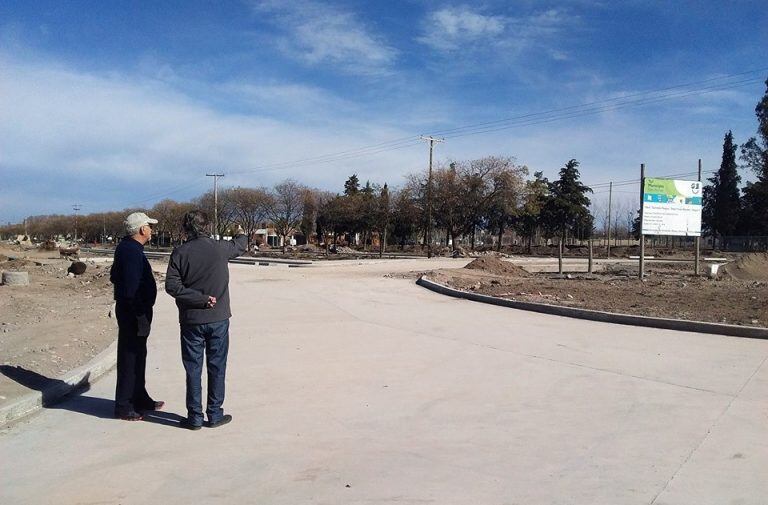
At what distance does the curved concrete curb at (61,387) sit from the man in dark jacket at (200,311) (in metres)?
1.55

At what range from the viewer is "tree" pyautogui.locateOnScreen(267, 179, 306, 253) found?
67.2 meters

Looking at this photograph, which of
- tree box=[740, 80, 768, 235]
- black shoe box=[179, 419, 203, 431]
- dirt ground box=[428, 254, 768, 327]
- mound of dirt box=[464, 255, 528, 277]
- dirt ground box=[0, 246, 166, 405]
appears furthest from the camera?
tree box=[740, 80, 768, 235]

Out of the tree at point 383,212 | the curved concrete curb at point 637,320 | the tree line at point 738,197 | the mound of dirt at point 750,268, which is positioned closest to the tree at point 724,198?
the tree line at point 738,197

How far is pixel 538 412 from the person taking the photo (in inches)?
225

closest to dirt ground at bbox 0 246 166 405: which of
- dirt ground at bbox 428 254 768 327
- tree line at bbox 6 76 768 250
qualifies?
dirt ground at bbox 428 254 768 327

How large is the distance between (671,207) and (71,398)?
832 inches

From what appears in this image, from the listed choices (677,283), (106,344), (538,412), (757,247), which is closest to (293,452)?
(538,412)

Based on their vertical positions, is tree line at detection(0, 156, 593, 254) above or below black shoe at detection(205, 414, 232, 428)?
above

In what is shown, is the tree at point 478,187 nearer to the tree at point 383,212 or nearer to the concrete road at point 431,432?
the tree at point 383,212

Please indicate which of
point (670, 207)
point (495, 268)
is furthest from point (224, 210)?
point (670, 207)

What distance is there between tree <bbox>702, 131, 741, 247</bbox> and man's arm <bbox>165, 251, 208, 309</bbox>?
3016 inches

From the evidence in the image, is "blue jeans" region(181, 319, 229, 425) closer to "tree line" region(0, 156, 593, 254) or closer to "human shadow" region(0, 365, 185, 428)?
"human shadow" region(0, 365, 185, 428)

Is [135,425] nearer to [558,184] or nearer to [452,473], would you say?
[452,473]

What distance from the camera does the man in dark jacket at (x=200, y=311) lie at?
5043 mm
